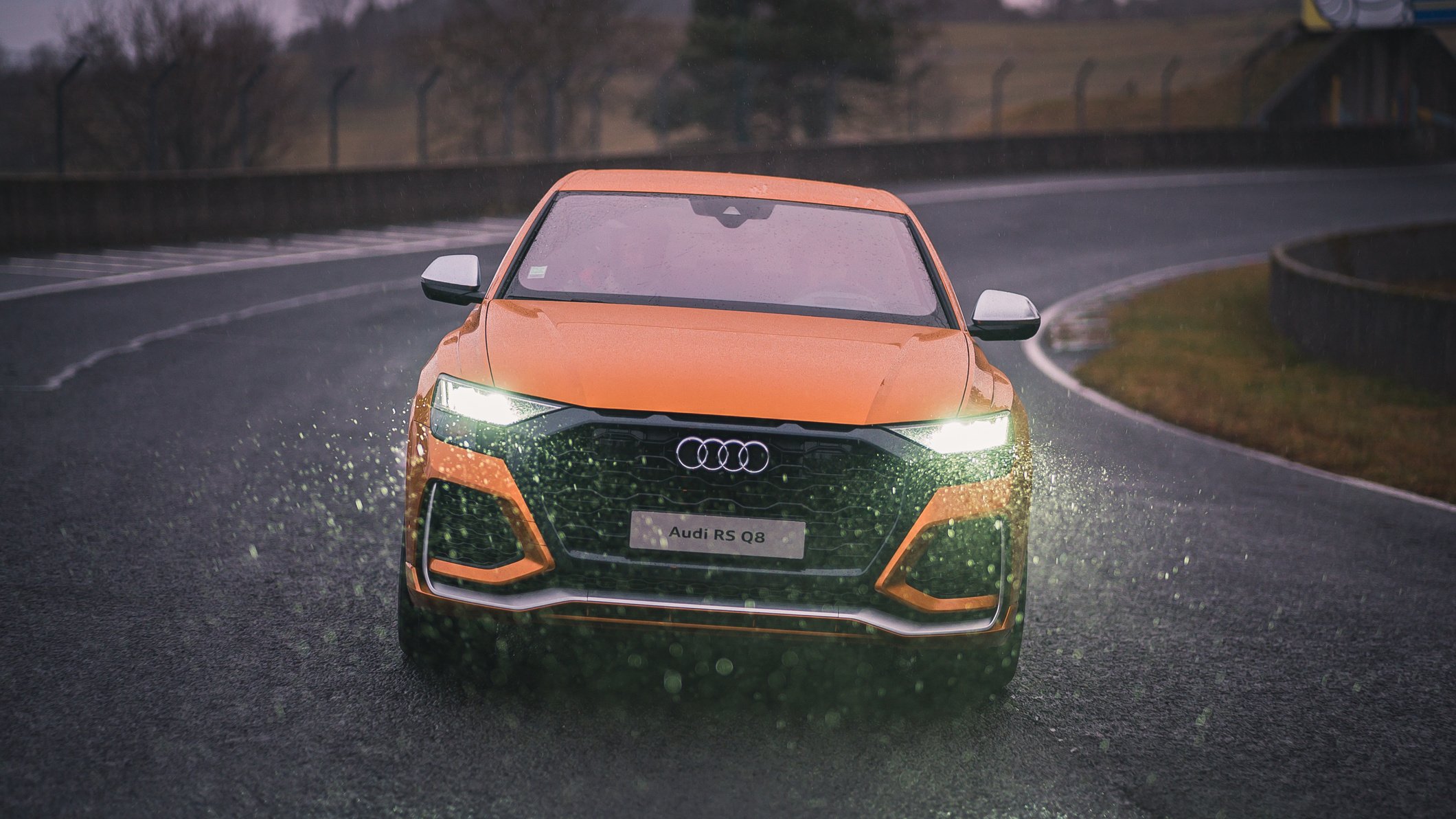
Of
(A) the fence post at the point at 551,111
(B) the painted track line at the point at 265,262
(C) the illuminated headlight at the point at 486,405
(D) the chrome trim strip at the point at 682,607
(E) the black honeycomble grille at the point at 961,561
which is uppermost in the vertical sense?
(A) the fence post at the point at 551,111

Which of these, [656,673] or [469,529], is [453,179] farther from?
[469,529]

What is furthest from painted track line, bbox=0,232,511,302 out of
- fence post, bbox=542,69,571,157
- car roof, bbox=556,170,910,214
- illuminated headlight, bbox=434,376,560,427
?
illuminated headlight, bbox=434,376,560,427

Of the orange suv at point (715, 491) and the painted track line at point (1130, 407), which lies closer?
the orange suv at point (715, 491)

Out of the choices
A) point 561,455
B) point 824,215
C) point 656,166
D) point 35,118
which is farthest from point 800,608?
point 35,118

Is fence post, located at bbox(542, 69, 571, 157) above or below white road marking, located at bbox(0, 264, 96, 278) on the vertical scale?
above

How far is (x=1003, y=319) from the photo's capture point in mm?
5441

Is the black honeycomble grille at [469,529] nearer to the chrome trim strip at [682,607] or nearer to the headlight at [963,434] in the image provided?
the chrome trim strip at [682,607]

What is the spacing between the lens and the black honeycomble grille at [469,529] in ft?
13.6

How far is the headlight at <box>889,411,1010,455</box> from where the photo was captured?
4.21 meters

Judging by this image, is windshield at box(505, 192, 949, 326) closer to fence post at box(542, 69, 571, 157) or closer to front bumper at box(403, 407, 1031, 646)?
front bumper at box(403, 407, 1031, 646)

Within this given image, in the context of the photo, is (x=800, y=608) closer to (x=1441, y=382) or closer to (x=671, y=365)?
(x=671, y=365)

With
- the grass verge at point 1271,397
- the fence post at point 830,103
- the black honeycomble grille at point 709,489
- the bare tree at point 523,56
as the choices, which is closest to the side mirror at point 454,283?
the black honeycomble grille at point 709,489

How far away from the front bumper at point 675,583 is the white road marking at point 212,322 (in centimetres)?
684

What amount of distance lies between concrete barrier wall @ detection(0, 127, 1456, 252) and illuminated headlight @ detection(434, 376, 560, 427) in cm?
1723
